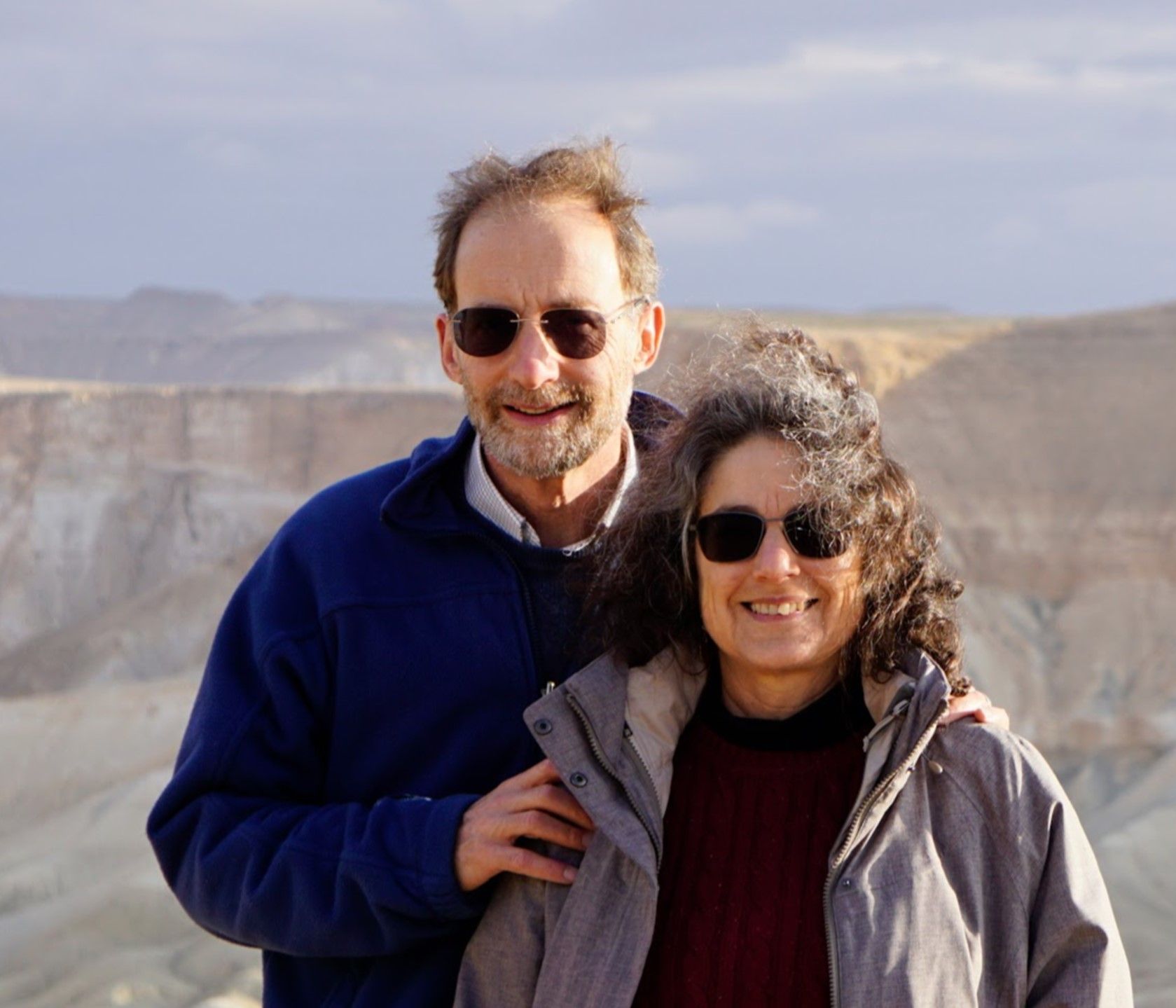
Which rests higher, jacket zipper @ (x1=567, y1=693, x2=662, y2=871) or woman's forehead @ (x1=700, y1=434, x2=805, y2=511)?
woman's forehead @ (x1=700, y1=434, x2=805, y2=511)

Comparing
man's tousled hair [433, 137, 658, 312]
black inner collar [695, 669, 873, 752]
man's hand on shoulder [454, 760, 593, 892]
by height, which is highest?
man's tousled hair [433, 137, 658, 312]

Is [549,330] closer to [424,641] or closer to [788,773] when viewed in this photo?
[424,641]

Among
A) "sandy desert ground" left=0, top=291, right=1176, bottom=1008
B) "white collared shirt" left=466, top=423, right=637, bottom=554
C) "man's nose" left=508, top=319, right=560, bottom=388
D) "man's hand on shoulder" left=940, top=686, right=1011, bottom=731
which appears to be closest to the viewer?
"man's hand on shoulder" left=940, top=686, right=1011, bottom=731

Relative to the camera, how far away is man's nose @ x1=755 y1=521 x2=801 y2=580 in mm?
2678

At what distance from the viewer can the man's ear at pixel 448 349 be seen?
3262 millimetres

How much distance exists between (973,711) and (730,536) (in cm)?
48

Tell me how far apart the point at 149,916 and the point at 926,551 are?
15186 mm

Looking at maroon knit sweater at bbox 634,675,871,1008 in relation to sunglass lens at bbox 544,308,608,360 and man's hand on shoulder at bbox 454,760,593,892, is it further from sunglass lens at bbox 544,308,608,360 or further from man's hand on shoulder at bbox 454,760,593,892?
sunglass lens at bbox 544,308,608,360

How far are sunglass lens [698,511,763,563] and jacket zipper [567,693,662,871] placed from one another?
1.10ft

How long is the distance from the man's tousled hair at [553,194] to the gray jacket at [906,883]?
916 millimetres

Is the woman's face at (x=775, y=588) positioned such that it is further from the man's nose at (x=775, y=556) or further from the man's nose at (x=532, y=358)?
the man's nose at (x=532, y=358)

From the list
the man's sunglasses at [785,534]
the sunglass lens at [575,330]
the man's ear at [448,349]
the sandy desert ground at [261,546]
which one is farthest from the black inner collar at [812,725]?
the sandy desert ground at [261,546]

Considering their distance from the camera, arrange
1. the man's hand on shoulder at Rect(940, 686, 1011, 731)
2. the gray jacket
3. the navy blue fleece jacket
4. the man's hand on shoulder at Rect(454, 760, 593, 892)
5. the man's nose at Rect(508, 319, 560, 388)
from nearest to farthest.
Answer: the gray jacket, the man's hand on shoulder at Rect(940, 686, 1011, 731), the man's hand on shoulder at Rect(454, 760, 593, 892), the navy blue fleece jacket, the man's nose at Rect(508, 319, 560, 388)

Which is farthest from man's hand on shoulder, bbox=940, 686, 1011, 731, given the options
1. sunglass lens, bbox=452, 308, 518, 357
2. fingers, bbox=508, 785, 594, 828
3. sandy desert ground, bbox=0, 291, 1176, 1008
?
sandy desert ground, bbox=0, 291, 1176, 1008
